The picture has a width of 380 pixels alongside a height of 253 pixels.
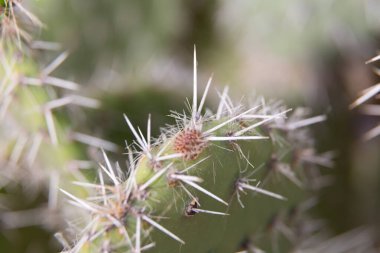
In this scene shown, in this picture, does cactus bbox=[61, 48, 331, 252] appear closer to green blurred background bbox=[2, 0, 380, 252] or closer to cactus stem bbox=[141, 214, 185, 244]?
cactus stem bbox=[141, 214, 185, 244]

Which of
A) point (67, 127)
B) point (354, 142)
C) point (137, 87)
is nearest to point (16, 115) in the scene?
point (67, 127)

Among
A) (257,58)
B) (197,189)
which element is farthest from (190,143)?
(257,58)

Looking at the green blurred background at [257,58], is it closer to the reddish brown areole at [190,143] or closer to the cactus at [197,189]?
the cactus at [197,189]

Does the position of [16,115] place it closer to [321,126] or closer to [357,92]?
[321,126]

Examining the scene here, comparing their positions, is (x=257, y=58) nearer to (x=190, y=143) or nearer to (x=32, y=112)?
(x=32, y=112)

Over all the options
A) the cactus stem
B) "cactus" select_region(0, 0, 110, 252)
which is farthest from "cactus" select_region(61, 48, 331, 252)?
"cactus" select_region(0, 0, 110, 252)

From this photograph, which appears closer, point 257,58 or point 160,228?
point 160,228

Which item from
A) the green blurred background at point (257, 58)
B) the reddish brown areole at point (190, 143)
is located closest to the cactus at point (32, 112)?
the green blurred background at point (257, 58)
